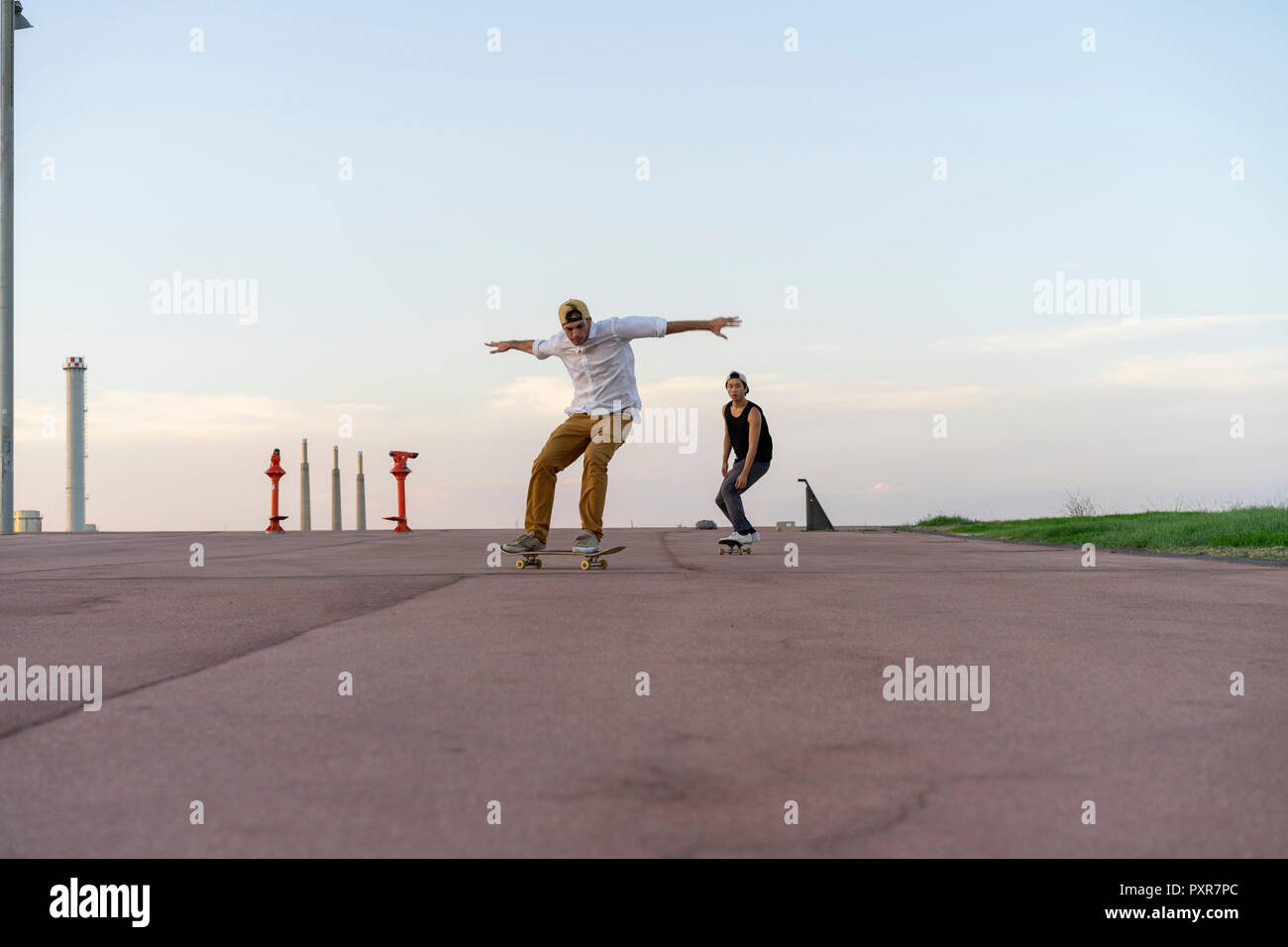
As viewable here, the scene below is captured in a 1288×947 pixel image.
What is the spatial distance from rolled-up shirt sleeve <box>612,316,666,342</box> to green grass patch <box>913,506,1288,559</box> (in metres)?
6.19

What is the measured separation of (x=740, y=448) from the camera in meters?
12.4

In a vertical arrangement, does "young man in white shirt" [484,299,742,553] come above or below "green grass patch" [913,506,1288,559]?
above

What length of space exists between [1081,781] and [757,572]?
6023mm

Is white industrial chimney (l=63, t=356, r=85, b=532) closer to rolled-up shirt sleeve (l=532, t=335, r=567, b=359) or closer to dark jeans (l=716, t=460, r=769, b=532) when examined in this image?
dark jeans (l=716, t=460, r=769, b=532)

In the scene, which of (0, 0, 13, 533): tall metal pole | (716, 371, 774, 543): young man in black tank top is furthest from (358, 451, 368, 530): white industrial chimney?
(716, 371, 774, 543): young man in black tank top

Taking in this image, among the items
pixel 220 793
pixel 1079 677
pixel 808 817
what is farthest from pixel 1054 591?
pixel 220 793

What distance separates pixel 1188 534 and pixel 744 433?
581 centimetres

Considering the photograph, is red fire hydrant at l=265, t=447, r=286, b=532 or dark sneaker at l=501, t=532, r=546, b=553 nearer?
dark sneaker at l=501, t=532, r=546, b=553

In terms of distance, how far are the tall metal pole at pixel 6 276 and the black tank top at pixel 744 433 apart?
54.7 feet

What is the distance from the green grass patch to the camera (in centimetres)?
1148

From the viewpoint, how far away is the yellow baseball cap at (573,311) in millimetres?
8734

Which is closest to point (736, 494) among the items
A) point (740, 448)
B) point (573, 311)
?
point (740, 448)

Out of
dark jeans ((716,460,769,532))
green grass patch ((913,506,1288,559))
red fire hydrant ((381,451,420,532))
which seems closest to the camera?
green grass patch ((913,506,1288,559))

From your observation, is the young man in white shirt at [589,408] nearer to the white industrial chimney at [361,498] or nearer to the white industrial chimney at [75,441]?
the white industrial chimney at [361,498]
